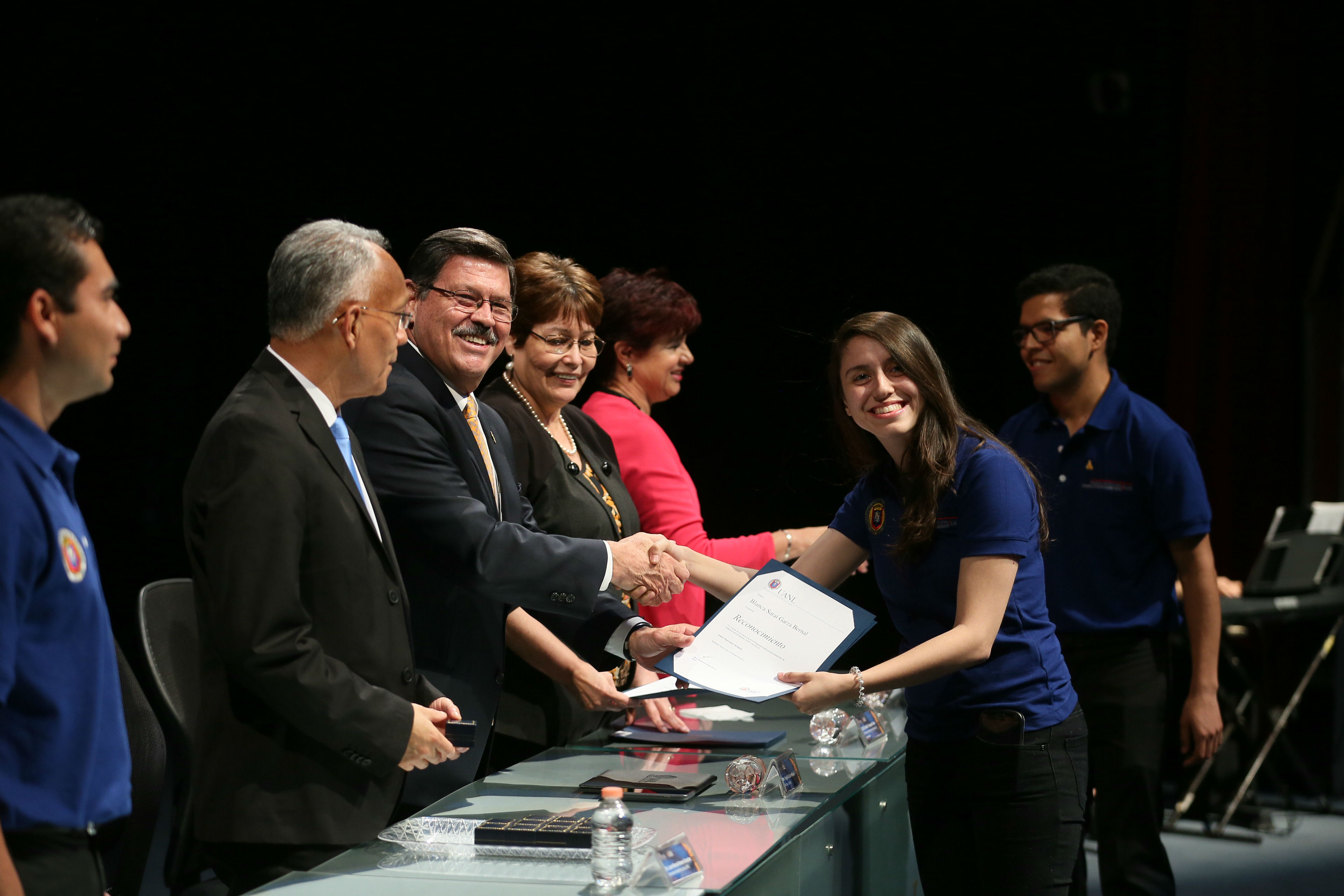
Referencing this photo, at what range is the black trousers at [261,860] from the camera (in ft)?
5.54

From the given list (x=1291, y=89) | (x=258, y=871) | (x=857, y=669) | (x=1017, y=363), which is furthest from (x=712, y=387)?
(x=258, y=871)

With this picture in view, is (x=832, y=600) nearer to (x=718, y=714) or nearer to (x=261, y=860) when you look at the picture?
(x=718, y=714)

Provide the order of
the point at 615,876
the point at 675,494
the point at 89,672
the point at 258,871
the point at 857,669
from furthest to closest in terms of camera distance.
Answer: the point at 675,494 < the point at 857,669 < the point at 258,871 < the point at 615,876 < the point at 89,672

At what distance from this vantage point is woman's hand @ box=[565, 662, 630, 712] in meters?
2.31

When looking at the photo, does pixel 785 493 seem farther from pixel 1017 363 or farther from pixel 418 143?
pixel 418 143

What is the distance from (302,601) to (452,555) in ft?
1.48

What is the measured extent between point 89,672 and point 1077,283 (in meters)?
2.72

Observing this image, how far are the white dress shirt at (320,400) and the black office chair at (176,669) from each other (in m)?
0.78

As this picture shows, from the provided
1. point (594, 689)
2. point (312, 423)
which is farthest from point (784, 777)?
point (312, 423)

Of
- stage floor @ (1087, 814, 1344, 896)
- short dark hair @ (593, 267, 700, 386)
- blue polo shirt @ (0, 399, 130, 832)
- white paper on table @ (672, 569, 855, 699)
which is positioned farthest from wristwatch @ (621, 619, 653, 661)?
stage floor @ (1087, 814, 1344, 896)

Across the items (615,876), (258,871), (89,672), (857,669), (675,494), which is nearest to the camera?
(89,672)

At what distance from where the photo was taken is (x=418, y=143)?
215 inches

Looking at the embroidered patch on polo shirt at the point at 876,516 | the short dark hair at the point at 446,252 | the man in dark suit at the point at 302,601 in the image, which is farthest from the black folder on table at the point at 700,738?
the short dark hair at the point at 446,252

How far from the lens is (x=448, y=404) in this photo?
7.46ft
